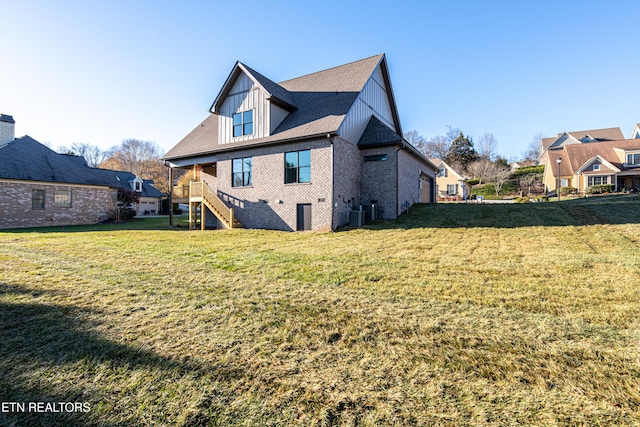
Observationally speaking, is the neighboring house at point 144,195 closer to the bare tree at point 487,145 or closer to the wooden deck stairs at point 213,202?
the wooden deck stairs at point 213,202

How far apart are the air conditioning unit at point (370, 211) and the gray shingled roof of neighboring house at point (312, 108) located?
471 centimetres

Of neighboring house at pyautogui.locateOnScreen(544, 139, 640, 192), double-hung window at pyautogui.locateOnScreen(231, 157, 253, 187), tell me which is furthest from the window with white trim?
double-hung window at pyautogui.locateOnScreen(231, 157, 253, 187)

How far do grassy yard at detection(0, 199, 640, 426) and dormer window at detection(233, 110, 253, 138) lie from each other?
10913mm

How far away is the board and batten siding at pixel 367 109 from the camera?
1449cm

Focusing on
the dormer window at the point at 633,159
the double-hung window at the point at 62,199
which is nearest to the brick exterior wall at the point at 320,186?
the double-hung window at the point at 62,199

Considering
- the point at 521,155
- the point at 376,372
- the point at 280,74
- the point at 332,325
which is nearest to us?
the point at 376,372

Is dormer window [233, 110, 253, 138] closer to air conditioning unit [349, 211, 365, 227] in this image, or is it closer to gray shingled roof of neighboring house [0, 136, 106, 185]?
air conditioning unit [349, 211, 365, 227]

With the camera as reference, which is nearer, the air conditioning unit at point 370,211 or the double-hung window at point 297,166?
the double-hung window at point 297,166

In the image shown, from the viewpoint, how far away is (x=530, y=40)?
567 inches

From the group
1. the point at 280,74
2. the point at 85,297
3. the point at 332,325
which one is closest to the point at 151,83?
the point at 280,74

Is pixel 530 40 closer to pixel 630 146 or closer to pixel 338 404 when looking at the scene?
pixel 338 404

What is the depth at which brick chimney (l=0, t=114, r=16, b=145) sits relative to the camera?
2131 cm

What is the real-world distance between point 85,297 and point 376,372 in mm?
4773

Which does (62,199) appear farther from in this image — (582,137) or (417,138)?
(582,137)
